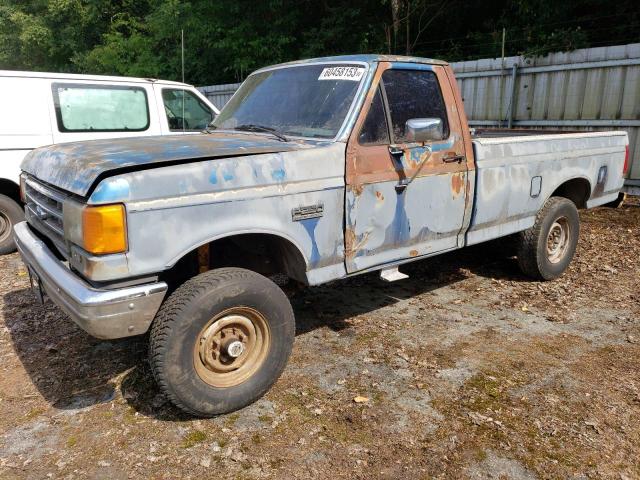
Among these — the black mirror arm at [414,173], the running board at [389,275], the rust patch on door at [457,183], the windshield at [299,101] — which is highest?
the windshield at [299,101]

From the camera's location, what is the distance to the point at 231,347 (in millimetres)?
3145

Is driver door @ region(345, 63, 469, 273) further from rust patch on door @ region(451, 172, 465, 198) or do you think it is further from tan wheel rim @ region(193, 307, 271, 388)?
tan wheel rim @ region(193, 307, 271, 388)

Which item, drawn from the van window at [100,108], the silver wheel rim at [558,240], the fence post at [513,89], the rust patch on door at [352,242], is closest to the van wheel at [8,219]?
the van window at [100,108]

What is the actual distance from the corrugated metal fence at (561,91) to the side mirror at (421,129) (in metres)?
6.34

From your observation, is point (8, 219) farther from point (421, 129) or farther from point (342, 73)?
point (421, 129)

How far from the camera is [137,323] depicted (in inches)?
A: 112

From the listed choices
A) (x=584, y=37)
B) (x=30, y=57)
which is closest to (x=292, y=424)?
(x=584, y=37)

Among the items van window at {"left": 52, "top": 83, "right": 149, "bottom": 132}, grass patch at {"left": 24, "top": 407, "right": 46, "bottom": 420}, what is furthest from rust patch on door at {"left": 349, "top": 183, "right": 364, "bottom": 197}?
van window at {"left": 52, "top": 83, "right": 149, "bottom": 132}

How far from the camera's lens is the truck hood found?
2803 mm

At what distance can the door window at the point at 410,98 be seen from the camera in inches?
154

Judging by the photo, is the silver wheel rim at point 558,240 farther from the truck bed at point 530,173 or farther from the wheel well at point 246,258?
the wheel well at point 246,258

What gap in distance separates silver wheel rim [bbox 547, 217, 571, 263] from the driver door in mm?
1690

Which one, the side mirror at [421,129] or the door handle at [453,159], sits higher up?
the side mirror at [421,129]

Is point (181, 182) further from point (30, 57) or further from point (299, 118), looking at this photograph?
point (30, 57)
